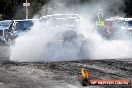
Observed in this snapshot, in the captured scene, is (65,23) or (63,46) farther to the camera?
(65,23)

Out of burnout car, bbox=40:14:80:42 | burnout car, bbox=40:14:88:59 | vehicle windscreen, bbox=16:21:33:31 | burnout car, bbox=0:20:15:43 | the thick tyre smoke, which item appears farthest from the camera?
burnout car, bbox=0:20:15:43

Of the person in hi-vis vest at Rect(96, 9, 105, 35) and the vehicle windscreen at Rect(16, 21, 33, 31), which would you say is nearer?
the person in hi-vis vest at Rect(96, 9, 105, 35)

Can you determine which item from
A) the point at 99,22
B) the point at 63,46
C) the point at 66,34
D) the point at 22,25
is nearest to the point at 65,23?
the point at 66,34

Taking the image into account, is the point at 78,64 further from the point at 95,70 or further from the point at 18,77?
the point at 18,77

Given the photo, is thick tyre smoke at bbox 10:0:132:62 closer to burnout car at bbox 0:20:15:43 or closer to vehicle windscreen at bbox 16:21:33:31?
vehicle windscreen at bbox 16:21:33:31

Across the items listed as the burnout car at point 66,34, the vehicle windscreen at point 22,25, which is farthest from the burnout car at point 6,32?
the burnout car at point 66,34

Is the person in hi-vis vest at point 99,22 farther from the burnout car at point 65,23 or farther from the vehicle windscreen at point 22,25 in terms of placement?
the vehicle windscreen at point 22,25

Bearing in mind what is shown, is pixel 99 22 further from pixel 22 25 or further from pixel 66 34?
pixel 66 34

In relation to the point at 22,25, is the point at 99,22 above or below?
above

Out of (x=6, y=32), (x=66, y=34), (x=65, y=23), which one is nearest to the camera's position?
(x=66, y=34)

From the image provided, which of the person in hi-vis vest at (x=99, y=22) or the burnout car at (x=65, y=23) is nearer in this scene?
the burnout car at (x=65, y=23)

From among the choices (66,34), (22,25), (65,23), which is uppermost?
(65,23)

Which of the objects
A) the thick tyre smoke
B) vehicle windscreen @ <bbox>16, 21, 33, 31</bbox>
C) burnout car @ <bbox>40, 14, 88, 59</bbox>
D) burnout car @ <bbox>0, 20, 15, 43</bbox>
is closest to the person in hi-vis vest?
burnout car @ <bbox>40, 14, 88, 59</bbox>

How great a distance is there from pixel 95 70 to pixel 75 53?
4.72m
